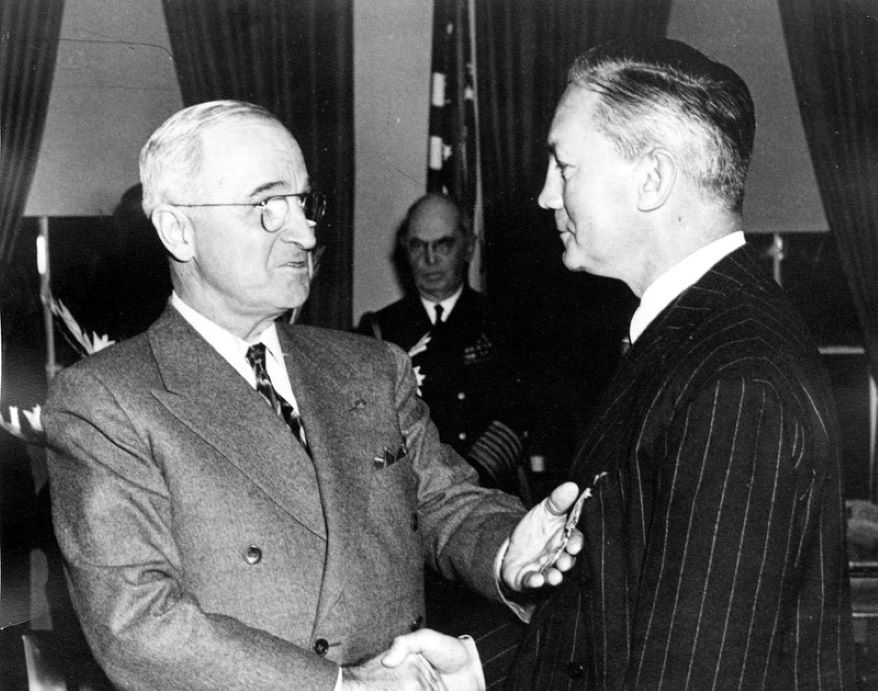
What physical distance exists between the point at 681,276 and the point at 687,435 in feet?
1.23

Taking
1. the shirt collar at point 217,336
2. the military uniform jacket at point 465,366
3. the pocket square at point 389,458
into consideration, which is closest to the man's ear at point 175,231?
the shirt collar at point 217,336

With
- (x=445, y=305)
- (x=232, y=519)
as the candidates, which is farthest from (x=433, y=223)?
(x=232, y=519)

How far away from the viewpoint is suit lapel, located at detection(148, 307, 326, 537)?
1810mm

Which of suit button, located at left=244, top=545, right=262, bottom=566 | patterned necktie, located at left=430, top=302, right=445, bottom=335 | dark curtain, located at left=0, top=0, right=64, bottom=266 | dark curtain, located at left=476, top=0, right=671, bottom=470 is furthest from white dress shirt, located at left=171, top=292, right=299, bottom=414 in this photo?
dark curtain, located at left=0, top=0, right=64, bottom=266

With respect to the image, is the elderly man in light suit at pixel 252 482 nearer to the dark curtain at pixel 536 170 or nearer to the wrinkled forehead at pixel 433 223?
the wrinkled forehead at pixel 433 223

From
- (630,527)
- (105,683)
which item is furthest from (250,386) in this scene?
(105,683)

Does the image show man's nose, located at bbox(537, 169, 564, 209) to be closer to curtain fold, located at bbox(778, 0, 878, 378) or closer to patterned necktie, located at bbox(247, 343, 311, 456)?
patterned necktie, located at bbox(247, 343, 311, 456)

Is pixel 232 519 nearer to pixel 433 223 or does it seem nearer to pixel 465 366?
pixel 465 366

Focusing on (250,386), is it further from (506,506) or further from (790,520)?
(790,520)

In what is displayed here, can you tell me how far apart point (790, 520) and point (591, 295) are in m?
3.80

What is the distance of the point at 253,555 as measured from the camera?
69.0 inches

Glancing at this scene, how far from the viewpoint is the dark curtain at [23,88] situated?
15.1 feet

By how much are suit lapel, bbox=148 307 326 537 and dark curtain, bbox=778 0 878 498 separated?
13.8 feet

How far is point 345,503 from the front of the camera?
1880 mm
